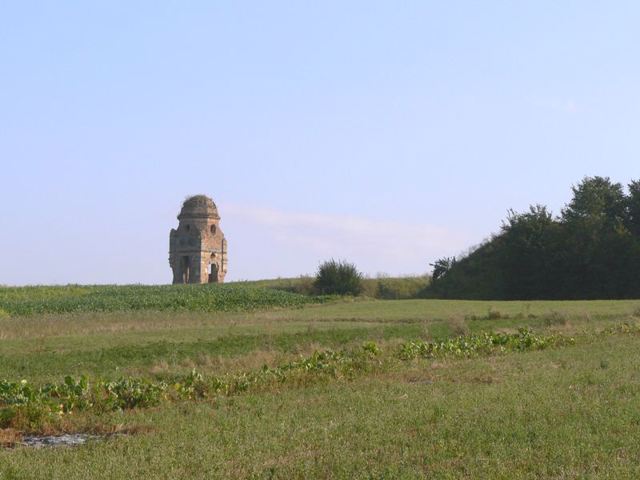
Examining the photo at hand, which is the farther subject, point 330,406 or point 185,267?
point 185,267

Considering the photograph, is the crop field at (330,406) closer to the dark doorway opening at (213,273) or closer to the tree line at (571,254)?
the tree line at (571,254)

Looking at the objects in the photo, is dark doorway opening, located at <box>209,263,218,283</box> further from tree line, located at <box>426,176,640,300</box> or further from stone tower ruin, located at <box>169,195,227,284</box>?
tree line, located at <box>426,176,640,300</box>

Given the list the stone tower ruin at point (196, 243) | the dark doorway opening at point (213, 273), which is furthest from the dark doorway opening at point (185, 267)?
the dark doorway opening at point (213, 273)

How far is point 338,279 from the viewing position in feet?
265

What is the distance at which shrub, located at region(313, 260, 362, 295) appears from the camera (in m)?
80.6

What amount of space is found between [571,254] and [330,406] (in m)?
58.9

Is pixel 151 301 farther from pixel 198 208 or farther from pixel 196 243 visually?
pixel 198 208

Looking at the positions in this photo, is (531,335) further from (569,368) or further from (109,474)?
(109,474)

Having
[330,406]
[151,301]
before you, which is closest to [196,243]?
[151,301]

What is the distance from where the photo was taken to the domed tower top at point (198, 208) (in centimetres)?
9438

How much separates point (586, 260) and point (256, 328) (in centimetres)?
3889

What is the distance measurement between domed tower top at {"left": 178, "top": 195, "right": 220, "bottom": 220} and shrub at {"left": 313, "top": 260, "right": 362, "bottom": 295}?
18.4 meters

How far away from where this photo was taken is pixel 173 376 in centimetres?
2127

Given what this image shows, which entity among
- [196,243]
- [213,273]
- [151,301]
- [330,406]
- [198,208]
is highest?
[198,208]
